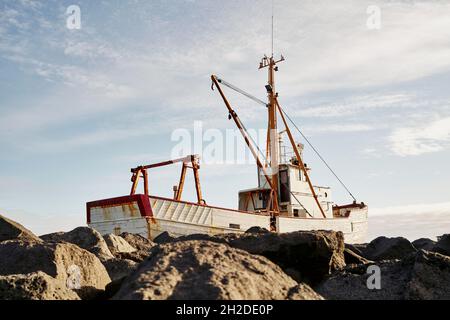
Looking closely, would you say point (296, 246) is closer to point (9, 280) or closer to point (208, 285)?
point (208, 285)

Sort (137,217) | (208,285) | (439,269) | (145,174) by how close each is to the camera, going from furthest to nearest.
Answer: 1. (145,174)
2. (137,217)
3. (439,269)
4. (208,285)

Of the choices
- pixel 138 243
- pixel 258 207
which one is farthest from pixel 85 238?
pixel 258 207

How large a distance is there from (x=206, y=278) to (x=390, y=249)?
8749mm

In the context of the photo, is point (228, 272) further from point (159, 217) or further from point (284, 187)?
point (284, 187)

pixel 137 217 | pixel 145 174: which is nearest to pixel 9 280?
pixel 137 217

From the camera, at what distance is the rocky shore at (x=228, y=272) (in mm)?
3295

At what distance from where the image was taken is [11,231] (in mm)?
8562

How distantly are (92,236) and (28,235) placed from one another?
1.14 m

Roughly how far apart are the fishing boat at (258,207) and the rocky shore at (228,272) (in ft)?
43.3

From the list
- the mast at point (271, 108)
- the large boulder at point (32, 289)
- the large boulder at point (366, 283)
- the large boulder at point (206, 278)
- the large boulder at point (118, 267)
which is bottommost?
the large boulder at point (118, 267)

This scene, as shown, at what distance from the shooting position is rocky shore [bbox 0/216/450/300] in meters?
3.29

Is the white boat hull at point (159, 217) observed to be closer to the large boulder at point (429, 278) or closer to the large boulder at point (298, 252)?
the large boulder at point (298, 252)

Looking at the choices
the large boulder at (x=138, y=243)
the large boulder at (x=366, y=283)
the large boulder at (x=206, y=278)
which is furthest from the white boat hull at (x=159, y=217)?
the large boulder at (x=206, y=278)
